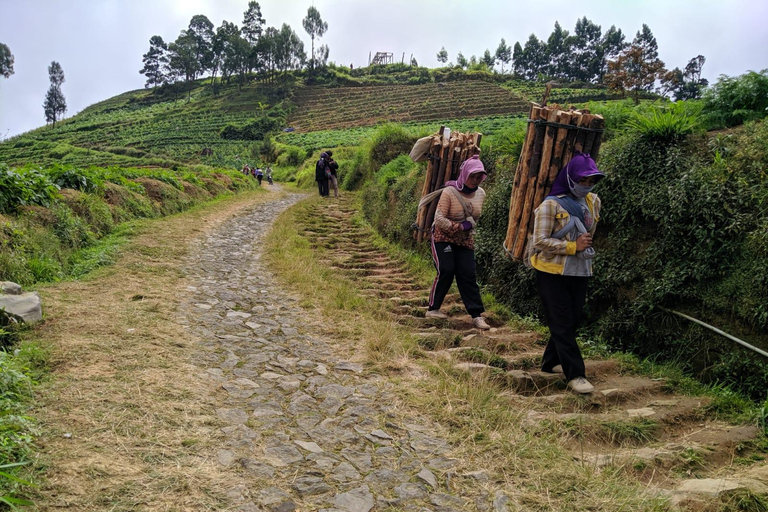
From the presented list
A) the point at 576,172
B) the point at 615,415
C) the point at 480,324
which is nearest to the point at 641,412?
the point at 615,415

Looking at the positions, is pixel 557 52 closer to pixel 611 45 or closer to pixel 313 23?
pixel 611 45

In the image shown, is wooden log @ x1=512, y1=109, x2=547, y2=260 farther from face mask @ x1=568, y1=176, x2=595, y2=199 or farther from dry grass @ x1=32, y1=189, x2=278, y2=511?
dry grass @ x1=32, y1=189, x2=278, y2=511

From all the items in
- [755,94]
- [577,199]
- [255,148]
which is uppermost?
[255,148]

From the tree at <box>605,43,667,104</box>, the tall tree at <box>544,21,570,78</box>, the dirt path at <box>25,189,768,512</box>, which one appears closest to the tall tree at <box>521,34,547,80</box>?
the tall tree at <box>544,21,570,78</box>

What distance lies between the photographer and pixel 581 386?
4039 mm

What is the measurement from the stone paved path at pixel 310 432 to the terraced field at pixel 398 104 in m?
47.0

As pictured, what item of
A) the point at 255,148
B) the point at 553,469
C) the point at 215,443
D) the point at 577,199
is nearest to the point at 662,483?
the point at 553,469

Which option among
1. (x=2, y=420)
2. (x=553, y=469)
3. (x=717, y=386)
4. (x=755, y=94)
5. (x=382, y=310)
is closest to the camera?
(x=2, y=420)

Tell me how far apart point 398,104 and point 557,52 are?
4146 centimetres

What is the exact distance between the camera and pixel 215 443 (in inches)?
115

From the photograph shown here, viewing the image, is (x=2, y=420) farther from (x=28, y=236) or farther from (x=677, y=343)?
(x=677, y=343)

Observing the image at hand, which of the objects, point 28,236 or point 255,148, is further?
point 255,148

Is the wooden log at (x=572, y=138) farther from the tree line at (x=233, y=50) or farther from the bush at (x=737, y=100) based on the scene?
the tree line at (x=233, y=50)

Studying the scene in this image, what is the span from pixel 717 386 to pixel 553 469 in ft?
6.95
